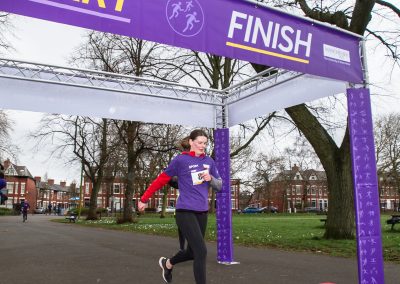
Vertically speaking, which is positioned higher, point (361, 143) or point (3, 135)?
point (3, 135)

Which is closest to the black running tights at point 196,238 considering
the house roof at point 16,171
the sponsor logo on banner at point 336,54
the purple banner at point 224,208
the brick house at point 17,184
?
the sponsor logo on banner at point 336,54

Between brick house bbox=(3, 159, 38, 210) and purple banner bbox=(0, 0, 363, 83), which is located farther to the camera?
brick house bbox=(3, 159, 38, 210)

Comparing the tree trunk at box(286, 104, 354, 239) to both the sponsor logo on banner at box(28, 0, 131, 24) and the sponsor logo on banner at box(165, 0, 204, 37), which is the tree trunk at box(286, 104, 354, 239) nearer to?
the sponsor logo on banner at box(165, 0, 204, 37)

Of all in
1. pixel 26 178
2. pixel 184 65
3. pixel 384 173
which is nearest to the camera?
pixel 184 65

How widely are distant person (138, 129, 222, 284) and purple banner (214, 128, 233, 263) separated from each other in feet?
10.9

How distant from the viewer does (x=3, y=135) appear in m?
28.8

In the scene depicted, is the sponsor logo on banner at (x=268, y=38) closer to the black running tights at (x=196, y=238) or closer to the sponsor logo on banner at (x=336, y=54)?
the sponsor logo on banner at (x=336, y=54)

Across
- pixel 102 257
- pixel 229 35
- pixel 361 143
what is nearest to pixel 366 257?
pixel 361 143

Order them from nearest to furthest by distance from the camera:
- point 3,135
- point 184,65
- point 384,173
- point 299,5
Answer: point 299,5 < point 184,65 < point 3,135 < point 384,173

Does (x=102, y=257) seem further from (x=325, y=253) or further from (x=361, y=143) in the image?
(x=361, y=143)

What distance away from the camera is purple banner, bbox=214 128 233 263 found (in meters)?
8.63

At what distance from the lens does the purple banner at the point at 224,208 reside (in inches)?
340

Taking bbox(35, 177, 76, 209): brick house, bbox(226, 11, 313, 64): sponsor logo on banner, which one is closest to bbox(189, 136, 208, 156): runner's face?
bbox(226, 11, 313, 64): sponsor logo on banner

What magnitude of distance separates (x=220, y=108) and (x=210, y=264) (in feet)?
11.3
